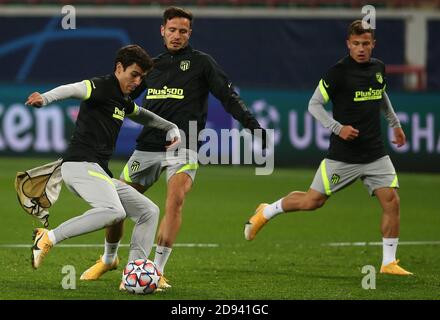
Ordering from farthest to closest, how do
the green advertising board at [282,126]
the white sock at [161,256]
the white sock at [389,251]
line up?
the green advertising board at [282,126]
the white sock at [389,251]
the white sock at [161,256]

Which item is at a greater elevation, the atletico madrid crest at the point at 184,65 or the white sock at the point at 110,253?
the atletico madrid crest at the point at 184,65

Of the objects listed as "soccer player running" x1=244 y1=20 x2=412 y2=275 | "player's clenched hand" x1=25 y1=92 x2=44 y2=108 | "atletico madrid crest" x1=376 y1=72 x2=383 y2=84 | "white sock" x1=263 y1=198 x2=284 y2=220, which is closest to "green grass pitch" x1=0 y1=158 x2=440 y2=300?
"white sock" x1=263 y1=198 x2=284 y2=220

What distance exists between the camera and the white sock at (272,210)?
10.8 m

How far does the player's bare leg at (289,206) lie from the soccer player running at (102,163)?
2269 millimetres

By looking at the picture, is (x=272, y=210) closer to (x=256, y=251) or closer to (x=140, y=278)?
(x=256, y=251)

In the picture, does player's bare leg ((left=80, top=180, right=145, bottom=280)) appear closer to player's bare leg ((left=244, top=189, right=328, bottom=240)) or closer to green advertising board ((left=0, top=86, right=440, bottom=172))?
player's bare leg ((left=244, top=189, right=328, bottom=240))

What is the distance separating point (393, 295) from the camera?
8.55 m

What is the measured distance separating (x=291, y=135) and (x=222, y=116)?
133cm

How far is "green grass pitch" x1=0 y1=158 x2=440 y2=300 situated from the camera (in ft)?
28.6

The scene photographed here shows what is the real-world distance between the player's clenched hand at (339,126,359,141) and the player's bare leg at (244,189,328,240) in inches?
29.8

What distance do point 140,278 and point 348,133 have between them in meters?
2.64

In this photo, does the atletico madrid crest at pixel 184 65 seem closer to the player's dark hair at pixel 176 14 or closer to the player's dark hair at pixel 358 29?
the player's dark hair at pixel 176 14

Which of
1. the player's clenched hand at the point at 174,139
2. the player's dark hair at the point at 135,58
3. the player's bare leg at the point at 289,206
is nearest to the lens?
the player's dark hair at the point at 135,58

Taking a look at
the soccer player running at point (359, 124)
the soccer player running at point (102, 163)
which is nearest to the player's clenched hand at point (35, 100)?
the soccer player running at point (102, 163)
